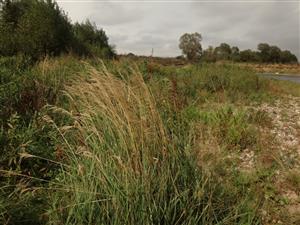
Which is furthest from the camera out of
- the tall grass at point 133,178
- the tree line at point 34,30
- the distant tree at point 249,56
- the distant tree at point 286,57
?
the distant tree at point 286,57

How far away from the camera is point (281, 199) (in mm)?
2703

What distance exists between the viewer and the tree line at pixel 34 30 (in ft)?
48.8

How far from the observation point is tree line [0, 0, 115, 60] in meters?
14.9

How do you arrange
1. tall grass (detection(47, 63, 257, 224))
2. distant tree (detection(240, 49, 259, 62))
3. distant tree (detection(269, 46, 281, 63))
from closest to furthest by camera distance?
tall grass (detection(47, 63, 257, 224)) → distant tree (detection(240, 49, 259, 62)) → distant tree (detection(269, 46, 281, 63))

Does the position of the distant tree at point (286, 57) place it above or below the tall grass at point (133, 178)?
above

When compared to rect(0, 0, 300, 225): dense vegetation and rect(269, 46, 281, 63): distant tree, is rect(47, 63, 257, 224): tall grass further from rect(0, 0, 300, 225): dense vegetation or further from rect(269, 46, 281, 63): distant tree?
rect(269, 46, 281, 63): distant tree

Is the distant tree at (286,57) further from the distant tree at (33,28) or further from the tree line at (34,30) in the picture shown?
the distant tree at (33,28)

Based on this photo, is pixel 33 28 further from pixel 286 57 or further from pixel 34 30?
pixel 286 57

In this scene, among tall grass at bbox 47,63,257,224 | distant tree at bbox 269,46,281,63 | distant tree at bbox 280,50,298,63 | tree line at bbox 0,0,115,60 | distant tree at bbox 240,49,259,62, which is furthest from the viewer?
distant tree at bbox 280,50,298,63

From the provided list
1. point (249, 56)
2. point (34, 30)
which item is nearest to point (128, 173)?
point (34, 30)

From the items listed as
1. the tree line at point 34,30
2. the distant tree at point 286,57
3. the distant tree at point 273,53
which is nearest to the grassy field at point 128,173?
the tree line at point 34,30

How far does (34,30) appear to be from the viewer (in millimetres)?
15477

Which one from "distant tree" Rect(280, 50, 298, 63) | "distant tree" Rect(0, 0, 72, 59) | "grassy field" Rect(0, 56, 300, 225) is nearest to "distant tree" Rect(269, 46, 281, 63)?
"distant tree" Rect(280, 50, 298, 63)

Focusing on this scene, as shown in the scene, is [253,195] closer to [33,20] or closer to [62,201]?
[62,201]
